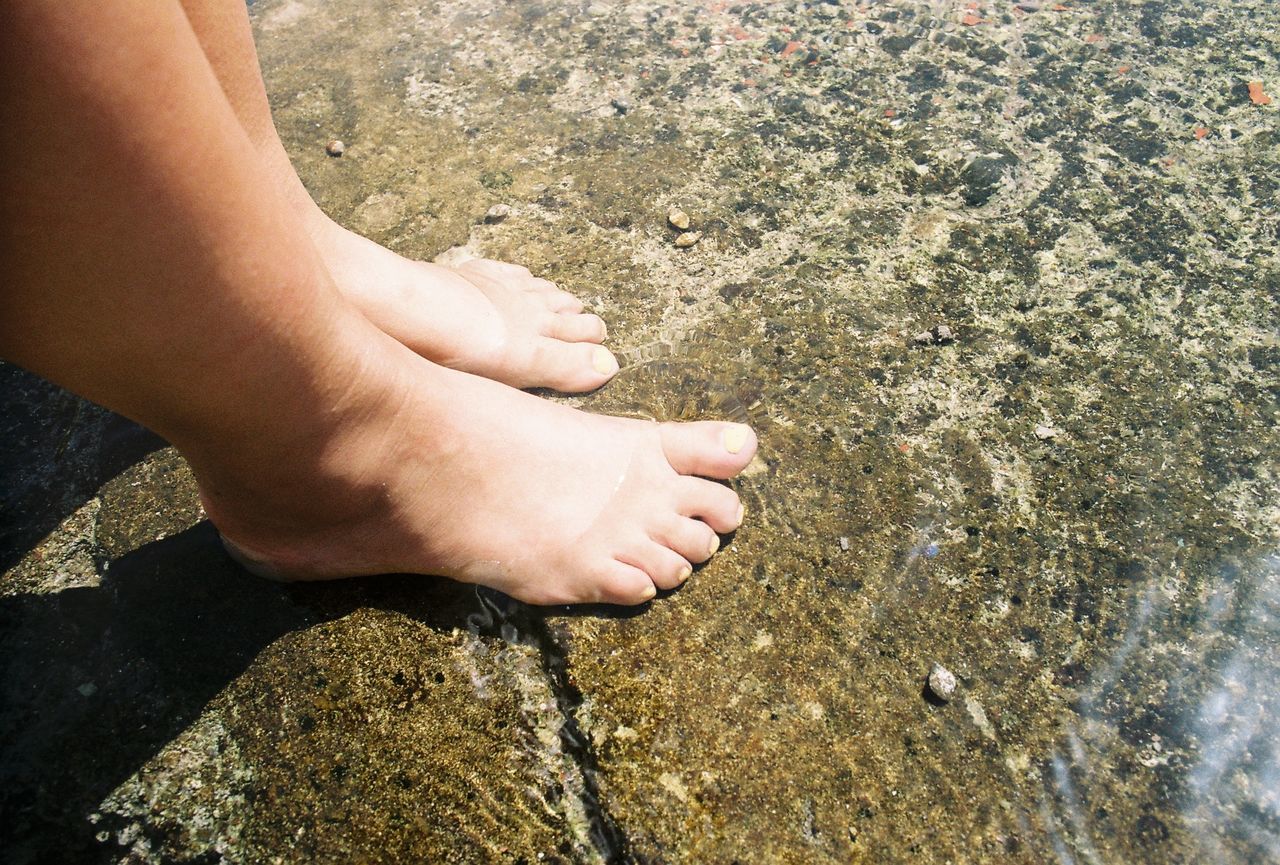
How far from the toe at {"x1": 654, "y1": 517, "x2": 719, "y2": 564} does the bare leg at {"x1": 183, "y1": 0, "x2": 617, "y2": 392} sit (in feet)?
1.04

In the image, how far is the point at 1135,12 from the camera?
2.09 metres

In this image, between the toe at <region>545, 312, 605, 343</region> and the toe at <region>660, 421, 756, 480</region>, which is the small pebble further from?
the toe at <region>545, 312, 605, 343</region>

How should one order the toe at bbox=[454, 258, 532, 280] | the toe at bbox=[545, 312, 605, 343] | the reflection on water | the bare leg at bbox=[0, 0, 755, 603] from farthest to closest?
1. the toe at bbox=[454, 258, 532, 280]
2. the toe at bbox=[545, 312, 605, 343]
3. the reflection on water
4. the bare leg at bbox=[0, 0, 755, 603]

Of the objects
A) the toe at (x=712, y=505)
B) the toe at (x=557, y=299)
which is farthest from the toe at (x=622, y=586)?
the toe at (x=557, y=299)

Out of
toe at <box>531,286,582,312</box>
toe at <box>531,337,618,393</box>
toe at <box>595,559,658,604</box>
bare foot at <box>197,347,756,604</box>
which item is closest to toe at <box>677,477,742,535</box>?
bare foot at <box>197,347,756,604</box>

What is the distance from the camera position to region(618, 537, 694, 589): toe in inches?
51.2

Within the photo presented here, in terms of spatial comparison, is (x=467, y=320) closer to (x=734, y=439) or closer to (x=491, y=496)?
(x=491, y=496)

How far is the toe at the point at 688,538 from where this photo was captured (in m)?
1.32

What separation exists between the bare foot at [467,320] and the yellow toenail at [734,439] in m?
0.26

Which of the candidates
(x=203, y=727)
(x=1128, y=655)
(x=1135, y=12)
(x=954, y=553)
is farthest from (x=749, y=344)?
(x=1135, y=12)

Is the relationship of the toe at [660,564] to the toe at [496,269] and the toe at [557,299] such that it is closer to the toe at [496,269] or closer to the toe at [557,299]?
the toe at [557,299]

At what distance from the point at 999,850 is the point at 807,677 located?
295mm

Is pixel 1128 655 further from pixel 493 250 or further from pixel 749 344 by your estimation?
pixel 493 250

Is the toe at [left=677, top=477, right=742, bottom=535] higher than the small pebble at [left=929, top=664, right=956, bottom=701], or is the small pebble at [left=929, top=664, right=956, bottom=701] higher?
the toe at [left=677, top=477, right=742, bottom=535]
